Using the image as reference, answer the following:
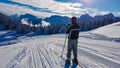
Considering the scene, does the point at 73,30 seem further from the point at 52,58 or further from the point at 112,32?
the point at 112,32

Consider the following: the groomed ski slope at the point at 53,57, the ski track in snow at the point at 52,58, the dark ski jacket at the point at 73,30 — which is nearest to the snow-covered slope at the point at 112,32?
the groomed ski slope at the point at 53,57

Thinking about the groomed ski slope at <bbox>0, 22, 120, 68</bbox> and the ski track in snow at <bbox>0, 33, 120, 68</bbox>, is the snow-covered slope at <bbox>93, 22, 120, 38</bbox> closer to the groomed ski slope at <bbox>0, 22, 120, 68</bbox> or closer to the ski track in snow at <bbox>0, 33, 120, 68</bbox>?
the groomed ski slope at <bbox>0, 22, 120, 68</bbox>

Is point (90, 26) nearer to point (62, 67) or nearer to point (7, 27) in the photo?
point (7, 27)

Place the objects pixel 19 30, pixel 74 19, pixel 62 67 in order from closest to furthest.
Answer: pixel 62 67 < pixel 74 19 < pixel 19 30

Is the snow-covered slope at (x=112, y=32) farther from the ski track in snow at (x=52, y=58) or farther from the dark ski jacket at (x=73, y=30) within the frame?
the dark ski jacket at (x=73, y=30)

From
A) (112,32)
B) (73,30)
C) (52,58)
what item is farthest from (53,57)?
(112,32)

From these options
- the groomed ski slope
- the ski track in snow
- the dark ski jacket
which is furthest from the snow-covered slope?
the dark ski jacket

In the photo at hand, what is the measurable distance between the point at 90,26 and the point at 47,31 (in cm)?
3487

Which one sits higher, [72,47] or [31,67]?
[72,47]

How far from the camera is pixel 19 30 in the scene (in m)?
118

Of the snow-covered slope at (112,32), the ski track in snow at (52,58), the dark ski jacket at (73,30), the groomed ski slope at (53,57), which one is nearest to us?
the ski track in snow at (52,58)

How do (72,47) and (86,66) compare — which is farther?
(72,47)

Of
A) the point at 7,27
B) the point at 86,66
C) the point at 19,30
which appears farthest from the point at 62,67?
the point at 7,27

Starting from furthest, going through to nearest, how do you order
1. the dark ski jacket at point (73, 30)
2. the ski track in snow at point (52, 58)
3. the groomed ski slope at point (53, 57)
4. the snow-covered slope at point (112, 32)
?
the snow-covered slope at point (112, 32) < the dark ski jacket at point (73, 30) < the groomed ski slope at point (53, 57) < the ski track in snow at point (52, 58)
